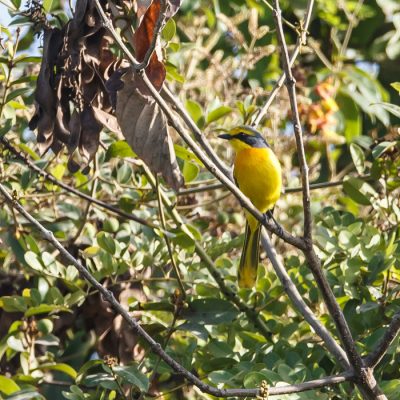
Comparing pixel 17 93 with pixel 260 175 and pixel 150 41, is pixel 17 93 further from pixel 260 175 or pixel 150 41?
pixel 260 175

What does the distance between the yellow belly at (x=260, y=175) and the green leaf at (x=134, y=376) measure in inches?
58.0

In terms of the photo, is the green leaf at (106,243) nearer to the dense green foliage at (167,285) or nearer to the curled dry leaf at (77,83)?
the dense green foliage at (167,285)

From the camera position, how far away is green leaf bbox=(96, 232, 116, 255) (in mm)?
2664

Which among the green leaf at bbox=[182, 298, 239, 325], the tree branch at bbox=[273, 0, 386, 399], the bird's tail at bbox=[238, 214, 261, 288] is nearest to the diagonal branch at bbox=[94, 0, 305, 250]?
the tree branch at bbox=[273, 0, 386, 399]

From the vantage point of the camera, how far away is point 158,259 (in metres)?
2.92

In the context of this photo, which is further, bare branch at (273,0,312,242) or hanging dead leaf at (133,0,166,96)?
hanging dead leaf at (133,0,166,96)

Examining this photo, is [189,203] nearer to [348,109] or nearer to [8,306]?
[8,306]

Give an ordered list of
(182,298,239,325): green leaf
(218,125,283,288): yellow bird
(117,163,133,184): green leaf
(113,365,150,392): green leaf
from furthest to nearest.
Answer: (218,125,283,288): yellow bird
(117,163,133,184): green leaf
(182,298,239,325): green leaf
(113,365,150,392): green leaf

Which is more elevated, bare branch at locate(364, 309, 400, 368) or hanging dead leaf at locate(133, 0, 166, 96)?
hanging dead leaf at locate(133, 0, 166, 96)

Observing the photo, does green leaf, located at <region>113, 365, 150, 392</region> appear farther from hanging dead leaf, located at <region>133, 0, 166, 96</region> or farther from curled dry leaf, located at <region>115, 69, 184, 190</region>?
hanging dead leaf, located at <region>133, 0, 166, 96</region>

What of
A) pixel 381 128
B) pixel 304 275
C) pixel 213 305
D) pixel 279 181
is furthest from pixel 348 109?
pixel 213 305

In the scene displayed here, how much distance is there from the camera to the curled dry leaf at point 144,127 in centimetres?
216

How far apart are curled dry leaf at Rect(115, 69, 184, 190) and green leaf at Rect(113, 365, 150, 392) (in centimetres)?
77

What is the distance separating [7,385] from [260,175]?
1780 mm
